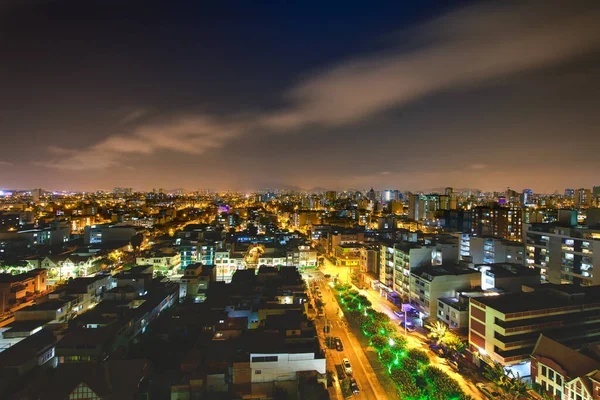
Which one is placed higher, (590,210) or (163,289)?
(590,210)

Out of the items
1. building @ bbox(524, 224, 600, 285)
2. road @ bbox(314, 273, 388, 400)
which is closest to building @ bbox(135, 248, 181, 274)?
road @ bbox(314, 273, 388, 400)

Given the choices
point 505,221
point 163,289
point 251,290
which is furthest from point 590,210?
point 163,289

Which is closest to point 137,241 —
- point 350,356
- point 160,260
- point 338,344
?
point 160,260

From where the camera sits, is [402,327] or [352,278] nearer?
[402,327]

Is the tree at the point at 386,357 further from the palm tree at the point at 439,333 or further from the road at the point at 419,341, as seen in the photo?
the palm tree at the point at 439,333

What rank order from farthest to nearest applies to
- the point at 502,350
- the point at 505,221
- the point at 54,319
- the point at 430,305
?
1. the point at 505,221
2. the point at 430,305
3. the point at 54,319
4. the point at 502,350

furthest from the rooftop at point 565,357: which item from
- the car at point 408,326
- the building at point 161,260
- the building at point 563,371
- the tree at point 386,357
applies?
the building at point 161,260

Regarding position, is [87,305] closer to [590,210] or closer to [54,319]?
[54,319]
